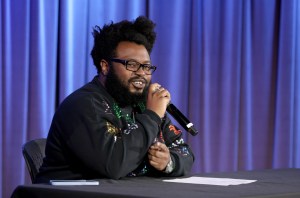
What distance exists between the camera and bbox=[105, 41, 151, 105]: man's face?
245 centimetres

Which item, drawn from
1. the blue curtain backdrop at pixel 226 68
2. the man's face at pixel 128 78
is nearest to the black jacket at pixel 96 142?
the man's face at pixel 128 78

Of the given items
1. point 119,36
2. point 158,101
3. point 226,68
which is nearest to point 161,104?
point 158,101

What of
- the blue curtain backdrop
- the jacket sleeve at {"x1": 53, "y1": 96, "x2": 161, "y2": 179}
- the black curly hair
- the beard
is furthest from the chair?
the blue curtain backdrop

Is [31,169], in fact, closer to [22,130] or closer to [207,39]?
[22,130]

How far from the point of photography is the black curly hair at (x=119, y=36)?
2.56 metres

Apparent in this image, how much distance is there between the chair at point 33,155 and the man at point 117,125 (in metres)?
0.10

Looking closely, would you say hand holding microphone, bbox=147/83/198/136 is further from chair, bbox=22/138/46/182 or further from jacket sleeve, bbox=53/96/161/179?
chair, bbox=22/138/46/182

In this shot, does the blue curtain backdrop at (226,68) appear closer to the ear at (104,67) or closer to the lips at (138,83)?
the ear at (104,67)

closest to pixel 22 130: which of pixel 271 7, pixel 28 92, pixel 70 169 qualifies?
pixel 28 92

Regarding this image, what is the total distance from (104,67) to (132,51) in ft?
0.58

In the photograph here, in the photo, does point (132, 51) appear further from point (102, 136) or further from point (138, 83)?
point (102, 136)

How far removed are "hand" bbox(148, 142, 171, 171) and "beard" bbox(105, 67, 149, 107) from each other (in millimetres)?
343

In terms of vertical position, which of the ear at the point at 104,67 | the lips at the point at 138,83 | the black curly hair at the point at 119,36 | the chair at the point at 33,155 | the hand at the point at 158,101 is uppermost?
the black curly hair at the point at 119,36

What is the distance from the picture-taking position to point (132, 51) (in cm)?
252
